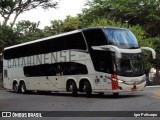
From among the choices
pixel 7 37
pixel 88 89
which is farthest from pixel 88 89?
pixel 7 37

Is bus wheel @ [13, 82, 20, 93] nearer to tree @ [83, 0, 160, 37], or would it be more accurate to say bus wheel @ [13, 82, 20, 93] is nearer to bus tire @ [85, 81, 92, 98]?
bus tire @ [85, 81, 92, 98]

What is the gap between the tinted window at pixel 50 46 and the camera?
23.6 metres

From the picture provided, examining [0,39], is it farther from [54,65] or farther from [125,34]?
[125,34]

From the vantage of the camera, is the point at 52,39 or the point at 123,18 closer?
the point at 52,39

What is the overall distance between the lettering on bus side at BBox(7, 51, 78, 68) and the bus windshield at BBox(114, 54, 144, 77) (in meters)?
3.02

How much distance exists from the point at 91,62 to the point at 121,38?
2025 millimetres

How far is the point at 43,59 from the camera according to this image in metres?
27.3

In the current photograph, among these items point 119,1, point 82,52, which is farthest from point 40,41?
point 119,1

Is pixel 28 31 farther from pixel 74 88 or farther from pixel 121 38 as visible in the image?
pixel 121 38

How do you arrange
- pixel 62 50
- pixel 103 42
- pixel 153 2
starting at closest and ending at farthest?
1. pixel 103 42
2. pixel 62 50
3. pixel 153 2

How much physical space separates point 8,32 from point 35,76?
15682mm

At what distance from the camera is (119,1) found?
52.9 metres

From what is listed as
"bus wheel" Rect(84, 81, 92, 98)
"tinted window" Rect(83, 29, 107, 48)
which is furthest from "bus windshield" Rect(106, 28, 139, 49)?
"bus wheel" Rect(84, 81, 92, 98)

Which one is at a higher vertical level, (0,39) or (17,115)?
(0,39)
